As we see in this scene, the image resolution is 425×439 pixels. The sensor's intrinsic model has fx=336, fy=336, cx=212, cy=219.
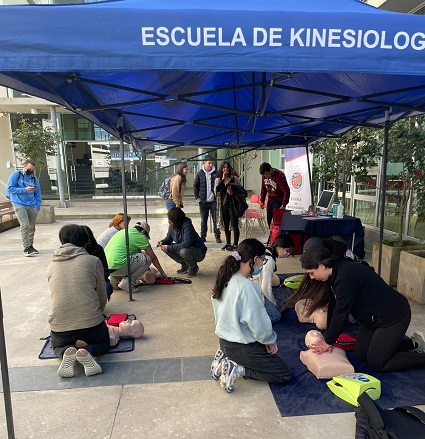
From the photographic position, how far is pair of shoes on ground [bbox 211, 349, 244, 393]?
8.23 feet

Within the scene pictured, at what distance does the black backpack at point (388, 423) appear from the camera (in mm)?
1800

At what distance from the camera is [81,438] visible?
2.12 meters

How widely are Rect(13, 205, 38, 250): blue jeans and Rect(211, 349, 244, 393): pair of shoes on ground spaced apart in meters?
5.34

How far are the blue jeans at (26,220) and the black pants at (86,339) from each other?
14.0 feet

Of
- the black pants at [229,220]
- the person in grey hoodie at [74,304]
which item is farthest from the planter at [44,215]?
the person in grey hoodie at [74,304]

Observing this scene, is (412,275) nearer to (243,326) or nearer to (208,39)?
(243,326)

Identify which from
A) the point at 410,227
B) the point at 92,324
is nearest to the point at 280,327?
the point at 92,324

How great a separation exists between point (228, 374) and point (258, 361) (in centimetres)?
25

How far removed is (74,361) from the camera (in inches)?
107

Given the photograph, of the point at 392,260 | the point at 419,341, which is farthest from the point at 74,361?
the point at 392,260

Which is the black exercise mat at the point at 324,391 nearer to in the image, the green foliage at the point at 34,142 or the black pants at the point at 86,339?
the black pants at the point at 86,339

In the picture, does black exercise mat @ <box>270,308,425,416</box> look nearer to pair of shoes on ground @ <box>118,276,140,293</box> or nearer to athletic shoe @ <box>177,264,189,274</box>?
pair of shoes on ground @ <box>118,276,140,293</box>

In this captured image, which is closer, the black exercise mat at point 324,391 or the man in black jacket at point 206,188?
the black exercise mat at point 324,391

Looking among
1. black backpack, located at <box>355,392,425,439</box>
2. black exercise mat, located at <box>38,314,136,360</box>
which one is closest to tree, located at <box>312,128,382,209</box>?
black backpack, located at <box>355,392,425,439</box>
